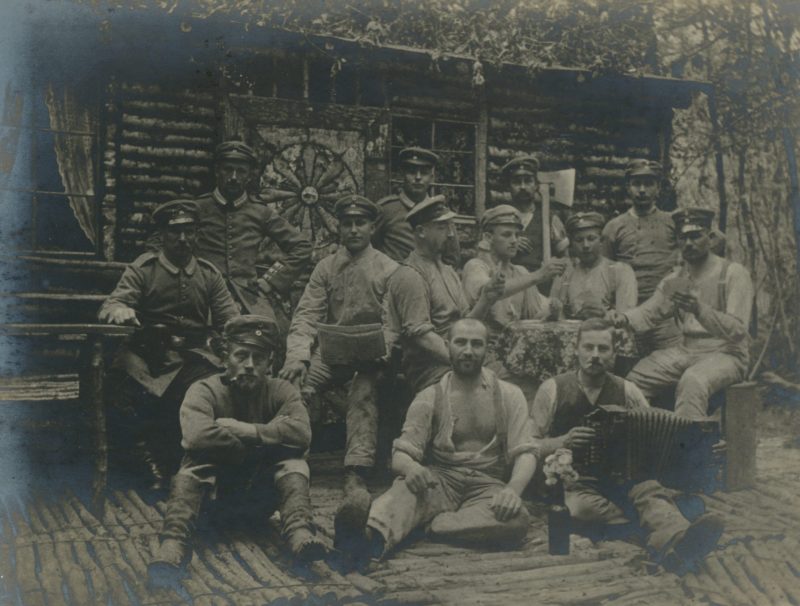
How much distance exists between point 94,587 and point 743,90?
5.56 meters

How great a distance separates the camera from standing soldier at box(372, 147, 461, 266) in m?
6.40

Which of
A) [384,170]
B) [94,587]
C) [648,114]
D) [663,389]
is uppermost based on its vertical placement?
[648,114]

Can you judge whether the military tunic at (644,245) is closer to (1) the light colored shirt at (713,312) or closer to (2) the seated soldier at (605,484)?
(1) the light colored shirt at (713,312)

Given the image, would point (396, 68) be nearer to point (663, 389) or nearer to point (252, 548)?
point (663, 389)

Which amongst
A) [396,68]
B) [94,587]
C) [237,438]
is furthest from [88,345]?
[396,68]

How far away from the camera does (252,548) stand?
5.46 metres

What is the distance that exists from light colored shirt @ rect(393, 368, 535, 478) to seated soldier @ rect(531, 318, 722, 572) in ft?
0.66

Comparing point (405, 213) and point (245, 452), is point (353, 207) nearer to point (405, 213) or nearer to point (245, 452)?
point (405, 213)

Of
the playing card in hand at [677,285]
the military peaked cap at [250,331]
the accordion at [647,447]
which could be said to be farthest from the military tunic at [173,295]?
the playing card in hand at [677,285]

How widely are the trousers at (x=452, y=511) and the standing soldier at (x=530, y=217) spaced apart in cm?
153

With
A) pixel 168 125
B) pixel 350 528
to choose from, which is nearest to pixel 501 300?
pixel 350 528

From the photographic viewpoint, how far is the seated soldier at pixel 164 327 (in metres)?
5.64

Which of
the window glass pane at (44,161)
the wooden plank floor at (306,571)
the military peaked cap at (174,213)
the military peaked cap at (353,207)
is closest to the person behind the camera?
the wooden plank floor at (306,571)

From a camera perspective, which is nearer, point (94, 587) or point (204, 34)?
point (94, 587)
